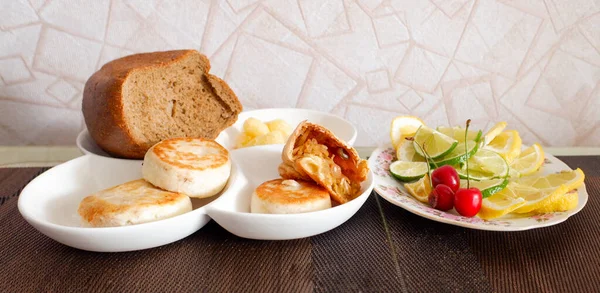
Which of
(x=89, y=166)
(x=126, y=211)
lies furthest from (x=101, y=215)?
(x=89, y=166)

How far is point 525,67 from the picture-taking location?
184cm

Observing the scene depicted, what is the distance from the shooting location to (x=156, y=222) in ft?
3.05

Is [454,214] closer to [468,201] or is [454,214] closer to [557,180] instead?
[468,201]

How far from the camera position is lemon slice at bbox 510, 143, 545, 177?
1.33 metres

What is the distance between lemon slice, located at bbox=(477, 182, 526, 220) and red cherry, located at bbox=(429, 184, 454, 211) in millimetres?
64

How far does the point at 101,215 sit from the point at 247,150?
40cm

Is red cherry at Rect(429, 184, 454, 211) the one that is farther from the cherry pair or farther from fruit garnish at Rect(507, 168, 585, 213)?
fruit garnish at Rect(507, 168, 585, 213)

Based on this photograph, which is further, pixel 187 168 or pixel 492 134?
pixel 492 134

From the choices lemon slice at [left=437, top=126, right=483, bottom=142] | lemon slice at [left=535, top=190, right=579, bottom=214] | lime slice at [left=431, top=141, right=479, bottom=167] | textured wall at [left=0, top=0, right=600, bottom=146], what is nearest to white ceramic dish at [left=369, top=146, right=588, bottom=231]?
lemon slice at [left=535, top=190, right=579, bottom=214]

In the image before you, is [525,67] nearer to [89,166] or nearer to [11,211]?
[89,166]

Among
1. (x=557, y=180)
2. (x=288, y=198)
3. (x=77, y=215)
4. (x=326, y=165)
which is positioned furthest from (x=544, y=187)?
(x=77, y=215)

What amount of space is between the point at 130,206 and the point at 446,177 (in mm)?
667

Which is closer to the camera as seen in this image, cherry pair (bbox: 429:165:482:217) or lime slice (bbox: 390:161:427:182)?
cherry pair (bbox: 429:165:482:217)

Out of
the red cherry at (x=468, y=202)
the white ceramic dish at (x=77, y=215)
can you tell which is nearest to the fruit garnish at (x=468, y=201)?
the red cherry at (x=468, y=202)
